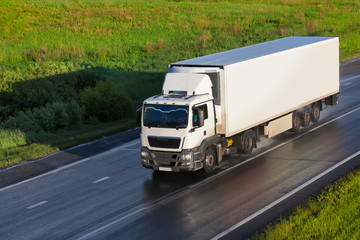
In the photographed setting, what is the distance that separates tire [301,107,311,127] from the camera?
85.6ft

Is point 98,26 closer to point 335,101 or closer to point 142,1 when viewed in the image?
point 142,1

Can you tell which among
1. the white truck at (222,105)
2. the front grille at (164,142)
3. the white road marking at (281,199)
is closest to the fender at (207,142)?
the white truck at (222,105)

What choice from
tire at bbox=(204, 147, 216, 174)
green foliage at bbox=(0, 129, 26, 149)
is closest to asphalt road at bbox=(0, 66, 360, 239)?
tire at bbox=(204, 147, 216, 174)

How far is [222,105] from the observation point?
2061 cm

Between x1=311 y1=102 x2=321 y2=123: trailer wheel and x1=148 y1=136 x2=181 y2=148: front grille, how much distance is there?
9.41 metres

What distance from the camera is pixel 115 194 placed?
62.3 feet

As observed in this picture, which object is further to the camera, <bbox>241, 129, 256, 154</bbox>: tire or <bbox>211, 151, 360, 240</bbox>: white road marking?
<bbox>241, 129, 256, 154</bbox>: tire

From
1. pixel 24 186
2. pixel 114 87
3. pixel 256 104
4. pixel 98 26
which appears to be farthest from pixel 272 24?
pixel 24 186

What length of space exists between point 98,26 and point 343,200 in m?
47.0

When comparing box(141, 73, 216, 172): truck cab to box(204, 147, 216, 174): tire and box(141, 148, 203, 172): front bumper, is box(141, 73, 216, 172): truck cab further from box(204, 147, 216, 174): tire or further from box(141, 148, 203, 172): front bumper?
box(204, 147, 216, 174): tire

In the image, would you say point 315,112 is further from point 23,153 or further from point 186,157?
point 23,153

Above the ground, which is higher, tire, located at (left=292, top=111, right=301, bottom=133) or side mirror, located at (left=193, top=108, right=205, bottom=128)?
side mirror, located at (left=193, top=108, right=205, bottom=128)

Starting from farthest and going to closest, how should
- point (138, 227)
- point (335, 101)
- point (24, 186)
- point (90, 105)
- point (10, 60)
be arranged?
point (10, 60), point (90, 105), point (335, 101), point (24, 186), point (138, 227)

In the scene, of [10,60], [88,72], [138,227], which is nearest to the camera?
[138,227]
